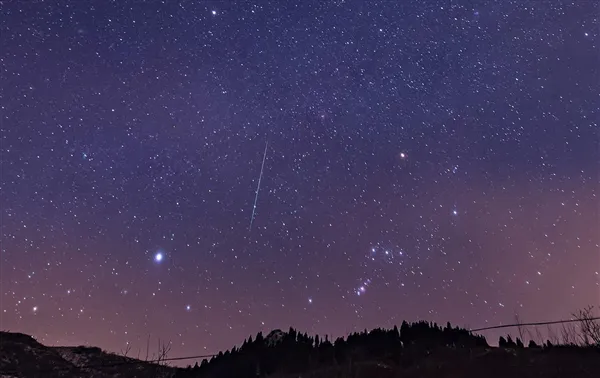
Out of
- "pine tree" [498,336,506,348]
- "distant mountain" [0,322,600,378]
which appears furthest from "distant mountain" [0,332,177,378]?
"pine tree" [498,336,506,348]

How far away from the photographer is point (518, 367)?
23.2 meters

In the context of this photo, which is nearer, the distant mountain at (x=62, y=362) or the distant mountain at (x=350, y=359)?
the distant mountain at (x=350, y=359)

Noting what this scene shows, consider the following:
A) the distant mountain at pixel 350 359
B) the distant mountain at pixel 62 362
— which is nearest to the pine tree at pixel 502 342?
the distant mountain at pixel 350 359

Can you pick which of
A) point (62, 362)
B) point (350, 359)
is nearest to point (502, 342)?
point (350, 359)

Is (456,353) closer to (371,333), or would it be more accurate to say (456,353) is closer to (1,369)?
(371,333)

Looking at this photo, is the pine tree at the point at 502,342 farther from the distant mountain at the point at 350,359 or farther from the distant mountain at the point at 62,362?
the distant mountain at the point at 62,362

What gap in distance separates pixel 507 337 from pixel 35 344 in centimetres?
5685

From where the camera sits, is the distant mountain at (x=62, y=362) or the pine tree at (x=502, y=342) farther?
the distant mountain at (x=62, y=362)

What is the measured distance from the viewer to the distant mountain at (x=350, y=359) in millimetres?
23797

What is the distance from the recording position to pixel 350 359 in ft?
110

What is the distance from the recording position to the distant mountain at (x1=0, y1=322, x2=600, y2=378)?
23797 millimetres

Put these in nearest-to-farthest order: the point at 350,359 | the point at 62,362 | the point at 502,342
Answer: the point at 502,342
the point at 350,359
the point at 62,362

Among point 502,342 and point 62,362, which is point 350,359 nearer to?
point 502,342

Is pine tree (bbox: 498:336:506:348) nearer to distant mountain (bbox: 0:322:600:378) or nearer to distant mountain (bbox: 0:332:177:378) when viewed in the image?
distant mountain (bbox: 0:322:600:378)
